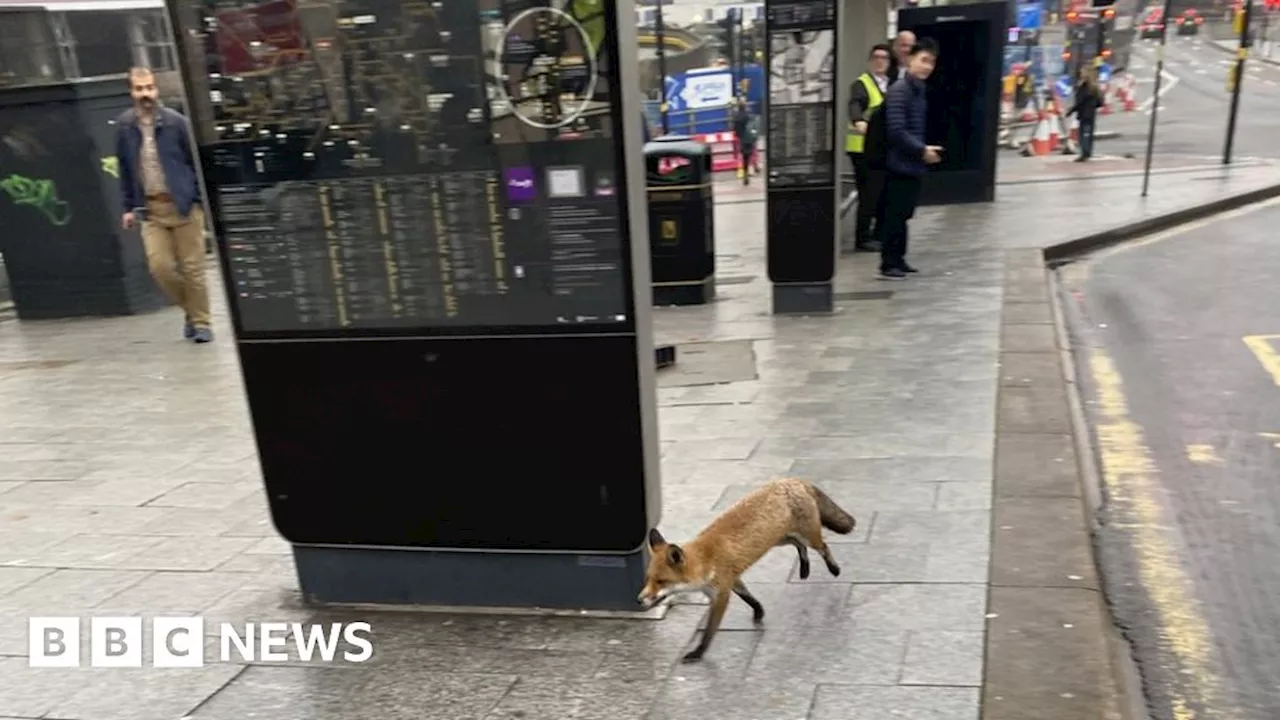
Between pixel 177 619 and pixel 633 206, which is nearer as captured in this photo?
pixel 633 206

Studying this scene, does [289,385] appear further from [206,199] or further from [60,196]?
[60,196]

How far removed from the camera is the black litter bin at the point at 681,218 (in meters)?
9.30

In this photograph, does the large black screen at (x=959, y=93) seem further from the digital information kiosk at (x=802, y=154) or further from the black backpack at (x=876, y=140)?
the digital information kiosk at (x=802, y=154)

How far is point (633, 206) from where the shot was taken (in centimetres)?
330

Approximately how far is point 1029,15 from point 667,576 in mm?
31666

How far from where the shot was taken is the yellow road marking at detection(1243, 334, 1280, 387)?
6472mm

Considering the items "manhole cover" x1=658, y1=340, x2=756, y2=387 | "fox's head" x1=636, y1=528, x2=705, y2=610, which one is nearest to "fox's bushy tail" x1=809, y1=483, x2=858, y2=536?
"fox's head" x1=636, y1=528, x2=705, y2=610

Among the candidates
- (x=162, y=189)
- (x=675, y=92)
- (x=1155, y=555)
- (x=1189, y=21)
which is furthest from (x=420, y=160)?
(x=1189, y=21)

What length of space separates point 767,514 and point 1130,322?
5.53 m

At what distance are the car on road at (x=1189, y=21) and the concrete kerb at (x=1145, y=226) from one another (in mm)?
47319

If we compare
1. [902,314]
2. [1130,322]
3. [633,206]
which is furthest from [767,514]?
[1130,322]

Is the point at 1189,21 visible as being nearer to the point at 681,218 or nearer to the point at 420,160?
the point at 681,218

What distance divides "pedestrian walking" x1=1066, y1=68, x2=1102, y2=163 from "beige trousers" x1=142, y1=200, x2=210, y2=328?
1552 cm

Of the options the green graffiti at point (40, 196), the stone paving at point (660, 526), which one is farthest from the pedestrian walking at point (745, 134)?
the green graffiti at point (40, 196)
